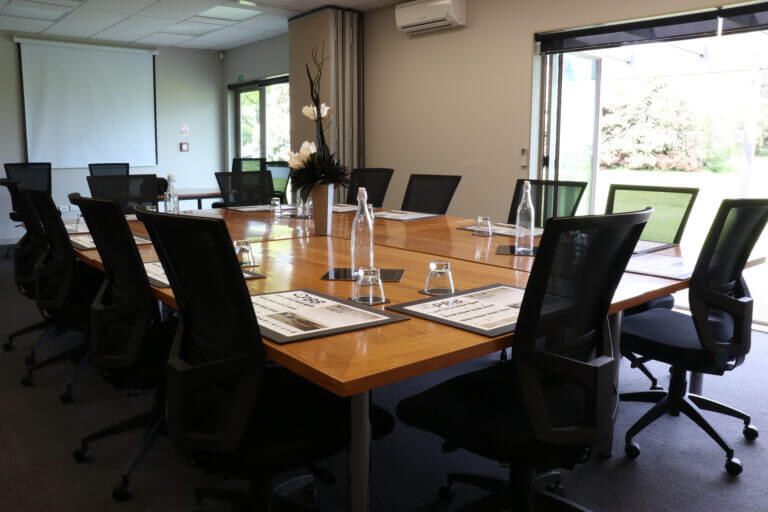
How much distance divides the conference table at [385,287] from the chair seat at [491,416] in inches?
9.5

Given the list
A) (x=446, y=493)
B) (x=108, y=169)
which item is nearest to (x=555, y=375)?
(x=446, y=493)

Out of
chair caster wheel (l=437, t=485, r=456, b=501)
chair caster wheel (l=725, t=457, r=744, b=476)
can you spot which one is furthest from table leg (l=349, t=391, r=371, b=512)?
chair caster wheel (l=725, t=457, r=744, b=476)

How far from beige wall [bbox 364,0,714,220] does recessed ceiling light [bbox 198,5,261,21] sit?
1384 millimetres

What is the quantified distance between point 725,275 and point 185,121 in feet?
27.6

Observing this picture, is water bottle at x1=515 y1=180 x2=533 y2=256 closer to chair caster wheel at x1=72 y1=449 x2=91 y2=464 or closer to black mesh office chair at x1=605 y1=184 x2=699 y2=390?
black mesh office chair at x1=605 y1=184 x2=699 y2=390

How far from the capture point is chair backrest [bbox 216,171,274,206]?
16.9ft

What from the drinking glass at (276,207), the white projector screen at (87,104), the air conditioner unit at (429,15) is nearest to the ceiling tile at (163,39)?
the white projector screen at (87,104)

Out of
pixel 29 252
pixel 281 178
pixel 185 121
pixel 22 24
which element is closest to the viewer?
pixel 29 252

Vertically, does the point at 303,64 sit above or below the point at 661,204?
above

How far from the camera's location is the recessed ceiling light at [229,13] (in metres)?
6.74

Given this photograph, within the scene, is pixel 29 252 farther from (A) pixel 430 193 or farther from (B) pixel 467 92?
(B) pixel 467 92

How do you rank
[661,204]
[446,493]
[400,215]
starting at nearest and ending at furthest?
[446,493] → [661,204] → [400,215]

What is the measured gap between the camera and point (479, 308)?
5.90 ft

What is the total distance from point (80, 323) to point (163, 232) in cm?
162
